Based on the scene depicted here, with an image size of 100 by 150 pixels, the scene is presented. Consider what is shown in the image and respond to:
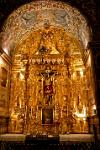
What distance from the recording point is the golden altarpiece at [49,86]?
35.2ft

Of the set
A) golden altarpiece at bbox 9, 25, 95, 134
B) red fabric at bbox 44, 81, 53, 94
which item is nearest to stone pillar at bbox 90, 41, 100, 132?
golden altarpiece at bbox 9, 25, 95, 134

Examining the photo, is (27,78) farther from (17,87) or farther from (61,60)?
(61,60)

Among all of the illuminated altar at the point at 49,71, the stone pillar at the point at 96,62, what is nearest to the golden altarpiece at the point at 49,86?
the illuminated altar at the point at 49,71

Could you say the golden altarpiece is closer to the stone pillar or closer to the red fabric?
the red fabric

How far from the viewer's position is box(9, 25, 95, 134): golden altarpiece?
10.7m

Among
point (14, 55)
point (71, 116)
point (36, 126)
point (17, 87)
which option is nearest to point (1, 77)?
point (17, 87)

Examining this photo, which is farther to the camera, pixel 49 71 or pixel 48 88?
pixel 49 71

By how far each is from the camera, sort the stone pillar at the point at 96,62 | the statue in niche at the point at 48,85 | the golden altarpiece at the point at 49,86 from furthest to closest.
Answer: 1. the statue in niche at the point at 48,85
2. the golden altarpiece at the point at 49,86
3. the stone pillar at the point at 96,62

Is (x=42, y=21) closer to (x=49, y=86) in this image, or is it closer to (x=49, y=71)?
(x=49, y=71)

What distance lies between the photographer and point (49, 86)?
11.5m

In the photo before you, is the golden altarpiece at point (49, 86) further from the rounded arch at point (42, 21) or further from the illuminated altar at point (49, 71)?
the rounded arch at point (42, 21)

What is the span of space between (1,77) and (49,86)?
115 inches

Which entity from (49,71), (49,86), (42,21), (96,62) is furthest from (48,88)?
(42,21)

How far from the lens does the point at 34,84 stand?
1162 cm
